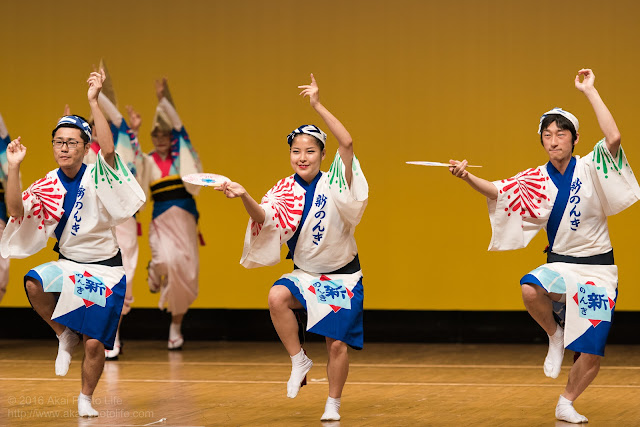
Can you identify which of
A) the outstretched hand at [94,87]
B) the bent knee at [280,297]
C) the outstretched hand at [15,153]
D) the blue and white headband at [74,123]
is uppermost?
the outstretched hand at [94,87]

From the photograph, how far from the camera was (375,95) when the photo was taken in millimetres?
7531

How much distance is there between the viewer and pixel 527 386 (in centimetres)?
545

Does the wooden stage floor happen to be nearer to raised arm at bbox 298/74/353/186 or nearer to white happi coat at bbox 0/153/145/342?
white happi coat at bbox 0/153/145/342

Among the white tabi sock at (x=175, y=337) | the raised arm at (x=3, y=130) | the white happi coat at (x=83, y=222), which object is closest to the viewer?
the white happi coat at (x=83, y=222)

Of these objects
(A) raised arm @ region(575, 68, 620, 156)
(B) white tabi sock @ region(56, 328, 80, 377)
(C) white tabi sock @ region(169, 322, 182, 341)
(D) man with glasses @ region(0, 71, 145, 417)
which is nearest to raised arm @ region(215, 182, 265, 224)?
(D) man with glasses @ region(0, 71, 145, 417)

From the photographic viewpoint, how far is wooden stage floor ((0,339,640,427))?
14.7 ft

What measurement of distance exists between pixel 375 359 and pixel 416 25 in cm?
241

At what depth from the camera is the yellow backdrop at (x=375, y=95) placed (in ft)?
24.0

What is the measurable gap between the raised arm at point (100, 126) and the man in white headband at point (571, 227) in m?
1.45

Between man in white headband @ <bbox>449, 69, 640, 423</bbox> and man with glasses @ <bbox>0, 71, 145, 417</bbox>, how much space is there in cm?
148

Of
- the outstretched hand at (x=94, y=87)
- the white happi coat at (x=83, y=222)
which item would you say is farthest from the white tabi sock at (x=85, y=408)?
the outstretched hand at (x=94, y=87)

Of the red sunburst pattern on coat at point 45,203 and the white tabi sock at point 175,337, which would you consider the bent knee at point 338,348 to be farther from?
the white tabi sock at point 175,337

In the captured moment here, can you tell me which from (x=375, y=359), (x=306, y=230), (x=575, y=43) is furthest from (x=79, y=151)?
(x=575, y=43)

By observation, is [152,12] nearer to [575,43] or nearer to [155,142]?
[155,142]
